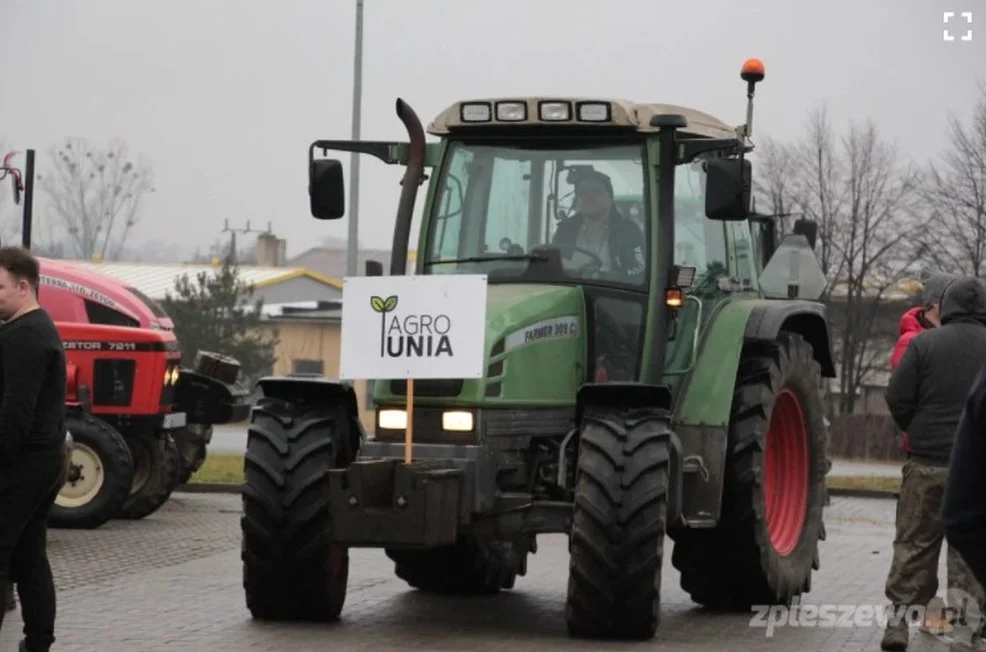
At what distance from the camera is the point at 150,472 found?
60.0ft

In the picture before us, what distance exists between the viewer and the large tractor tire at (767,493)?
11.8 m

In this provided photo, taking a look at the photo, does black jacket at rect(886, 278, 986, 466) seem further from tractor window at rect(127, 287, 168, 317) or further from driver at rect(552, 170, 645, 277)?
tractor window at rect(127, 287, 168, 317)

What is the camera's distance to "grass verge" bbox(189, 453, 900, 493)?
78.4 ft

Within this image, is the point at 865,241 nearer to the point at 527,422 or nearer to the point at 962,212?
the point at 962,212

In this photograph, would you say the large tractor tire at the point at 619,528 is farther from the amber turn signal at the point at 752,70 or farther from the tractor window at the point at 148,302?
the tractor window at the point at 148,302

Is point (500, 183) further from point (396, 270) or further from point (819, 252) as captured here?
point (819, 252)

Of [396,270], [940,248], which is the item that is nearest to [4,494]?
[396,270]

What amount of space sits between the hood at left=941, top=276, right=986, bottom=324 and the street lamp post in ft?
55.0

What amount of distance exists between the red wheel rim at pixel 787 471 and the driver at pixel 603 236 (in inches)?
73.8

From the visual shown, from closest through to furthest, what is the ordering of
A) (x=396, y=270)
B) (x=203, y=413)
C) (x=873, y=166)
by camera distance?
(x=396, y=270) → (x=203, y=413) → (x=873, y=166)

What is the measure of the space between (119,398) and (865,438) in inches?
1184

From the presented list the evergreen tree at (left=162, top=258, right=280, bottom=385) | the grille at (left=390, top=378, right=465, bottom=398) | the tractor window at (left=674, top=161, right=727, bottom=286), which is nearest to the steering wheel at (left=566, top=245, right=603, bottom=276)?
the tractor window at (left=674, top=161, right=727, bottom=286)

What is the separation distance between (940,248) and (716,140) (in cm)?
3657

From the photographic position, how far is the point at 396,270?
1153 cm
